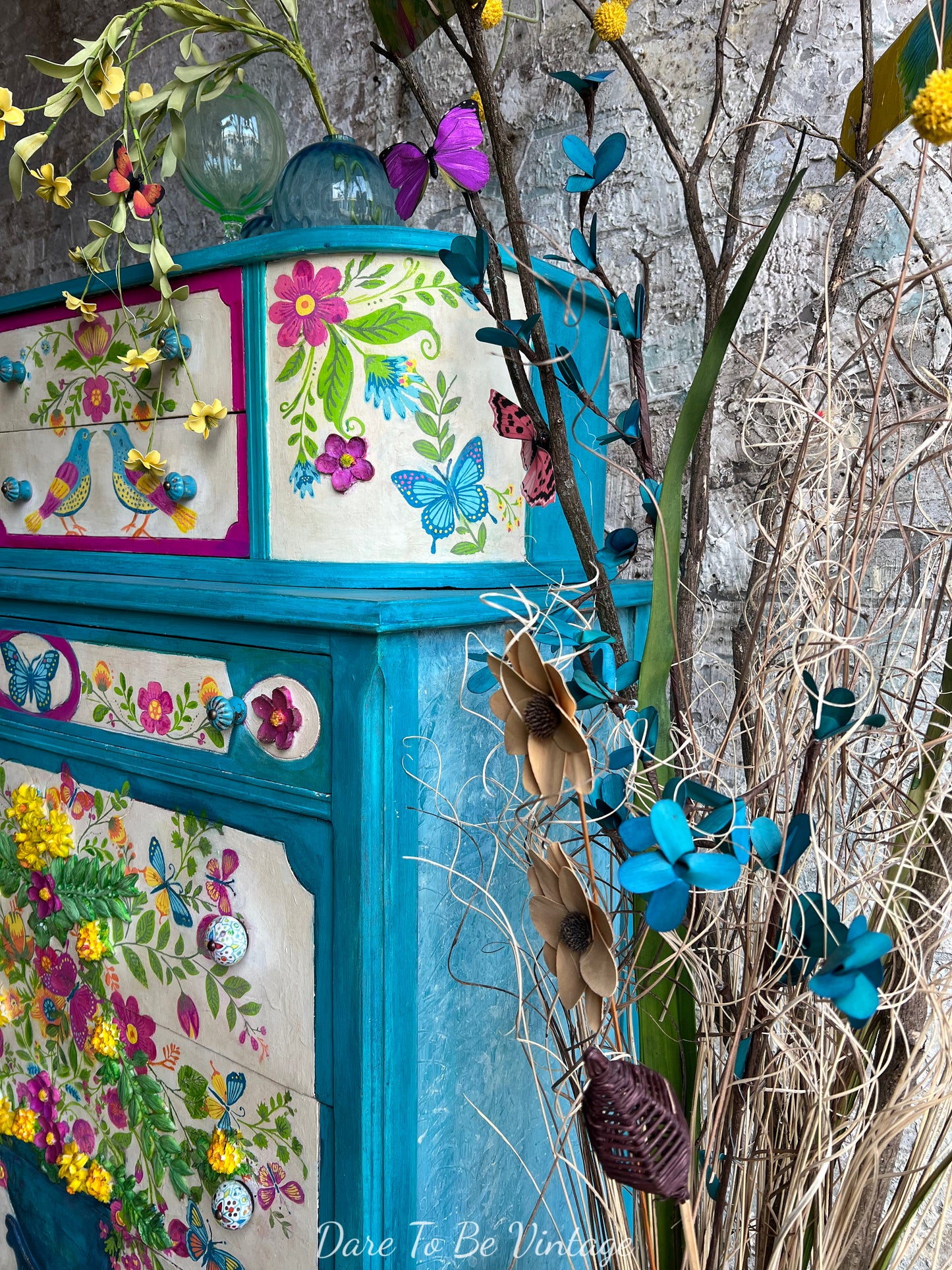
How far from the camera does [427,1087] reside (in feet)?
2.93

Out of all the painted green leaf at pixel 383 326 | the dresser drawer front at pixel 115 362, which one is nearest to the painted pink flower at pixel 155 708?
the dresser drawer front at pixel 115 362

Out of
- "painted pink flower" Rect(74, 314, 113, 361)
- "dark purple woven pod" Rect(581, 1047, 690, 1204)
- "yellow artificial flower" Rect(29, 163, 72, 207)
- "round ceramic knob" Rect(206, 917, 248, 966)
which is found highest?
"yellow artificial flower" Rect(29, 163, 72, 207)

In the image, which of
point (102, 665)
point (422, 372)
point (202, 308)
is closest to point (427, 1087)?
point (102, 665)

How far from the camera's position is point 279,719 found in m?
0.87

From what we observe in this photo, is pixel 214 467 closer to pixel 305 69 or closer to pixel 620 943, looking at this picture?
pixel 305 69

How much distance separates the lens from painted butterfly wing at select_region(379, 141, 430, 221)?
0.79 metres

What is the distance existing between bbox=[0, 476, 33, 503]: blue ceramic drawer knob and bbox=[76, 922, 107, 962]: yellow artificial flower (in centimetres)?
58

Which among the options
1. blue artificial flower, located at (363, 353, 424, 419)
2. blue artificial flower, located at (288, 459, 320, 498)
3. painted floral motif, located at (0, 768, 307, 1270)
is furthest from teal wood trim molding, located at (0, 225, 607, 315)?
painted floral motif, located at (0, 768, 307, 1270)

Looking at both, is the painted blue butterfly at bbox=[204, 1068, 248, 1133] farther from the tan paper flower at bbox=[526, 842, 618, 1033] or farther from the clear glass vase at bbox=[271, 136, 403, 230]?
the clear glass vase at bbox=[271, 136, 403, 230]

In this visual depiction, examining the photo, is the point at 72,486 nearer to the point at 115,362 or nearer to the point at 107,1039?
the point at 115,362

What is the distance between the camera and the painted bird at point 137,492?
1.08 m

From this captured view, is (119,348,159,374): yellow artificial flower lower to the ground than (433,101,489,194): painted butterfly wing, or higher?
lower

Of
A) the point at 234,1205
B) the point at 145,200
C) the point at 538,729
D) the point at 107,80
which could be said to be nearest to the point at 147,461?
the point at 145,200

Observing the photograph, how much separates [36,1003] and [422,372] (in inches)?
38.4
